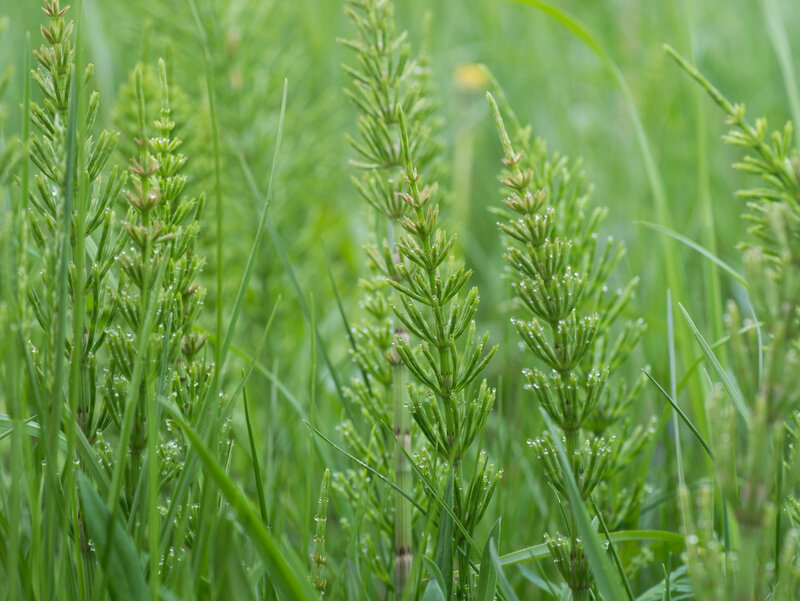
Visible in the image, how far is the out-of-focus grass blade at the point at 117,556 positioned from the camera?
0.78 metres

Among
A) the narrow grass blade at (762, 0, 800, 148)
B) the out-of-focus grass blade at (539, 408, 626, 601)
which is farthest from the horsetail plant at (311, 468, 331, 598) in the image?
the narrow grass blade at (762, 0, 800, 148)

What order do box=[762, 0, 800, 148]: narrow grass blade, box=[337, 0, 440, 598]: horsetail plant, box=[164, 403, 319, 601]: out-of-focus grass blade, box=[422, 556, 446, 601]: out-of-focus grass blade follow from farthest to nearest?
box=[762, 0, 800, 148]: narrow grass blade < box=[337, 0, 440, 598]: horsetail plant < box=[422, 556, 446, 601]: out-of-focus grass blade < box=[164, 403, 319, 601]: out-of-focus grass blade

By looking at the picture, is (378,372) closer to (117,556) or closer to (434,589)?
(434,589)

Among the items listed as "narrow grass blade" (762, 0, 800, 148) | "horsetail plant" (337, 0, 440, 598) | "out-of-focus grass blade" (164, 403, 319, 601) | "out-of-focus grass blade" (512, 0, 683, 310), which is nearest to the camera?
"out-of-focus grass blade" (164, 403, 319, 601)

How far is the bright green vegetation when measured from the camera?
0.76 meters

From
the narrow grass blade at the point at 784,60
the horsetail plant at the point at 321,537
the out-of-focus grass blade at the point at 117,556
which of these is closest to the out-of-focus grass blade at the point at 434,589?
the horsetail plant at the point at 321,537

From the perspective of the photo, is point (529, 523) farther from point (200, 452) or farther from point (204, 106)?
point (204, 106)

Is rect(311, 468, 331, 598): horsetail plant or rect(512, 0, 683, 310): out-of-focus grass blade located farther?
rect(512, 0, 683, 310): out-of-focus grass blade

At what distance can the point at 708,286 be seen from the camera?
1388 millimetres

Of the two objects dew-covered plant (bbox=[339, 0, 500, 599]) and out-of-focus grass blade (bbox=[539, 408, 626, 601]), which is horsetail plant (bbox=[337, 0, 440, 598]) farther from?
out-of-focus grass blade (bbox=[539, 408, 626, 601])

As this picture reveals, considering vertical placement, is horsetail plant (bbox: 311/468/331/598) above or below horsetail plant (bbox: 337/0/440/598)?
below

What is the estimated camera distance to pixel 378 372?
1.23 m

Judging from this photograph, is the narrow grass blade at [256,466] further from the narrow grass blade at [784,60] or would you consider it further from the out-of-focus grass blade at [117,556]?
the narrow grass blade at [784,60]

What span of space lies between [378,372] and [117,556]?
1.74 ft
